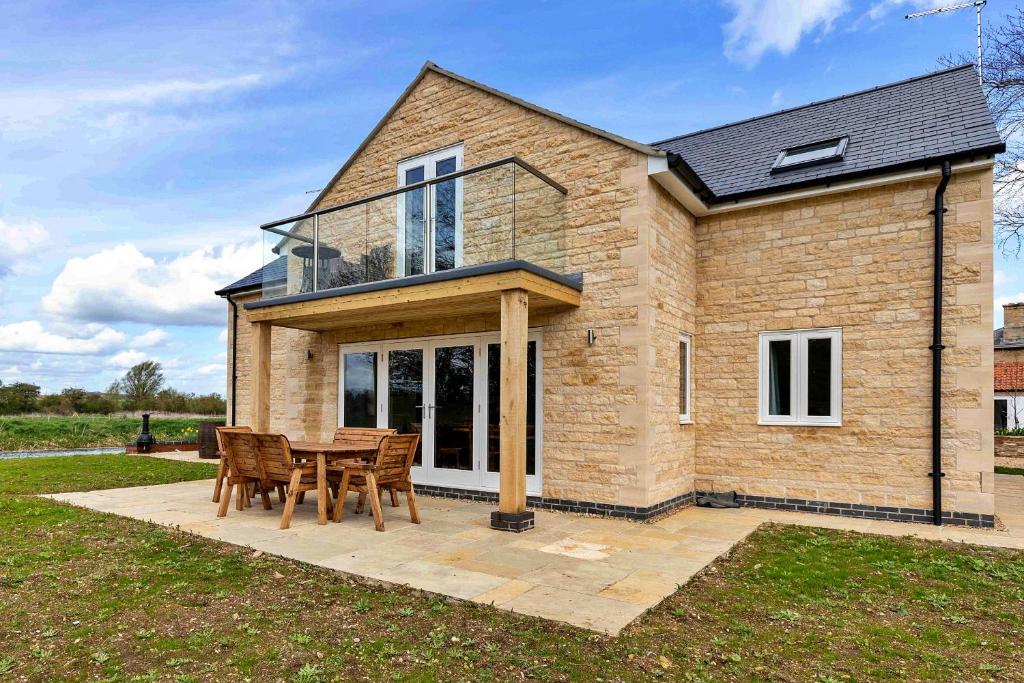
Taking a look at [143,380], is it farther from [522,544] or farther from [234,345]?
[522,544]

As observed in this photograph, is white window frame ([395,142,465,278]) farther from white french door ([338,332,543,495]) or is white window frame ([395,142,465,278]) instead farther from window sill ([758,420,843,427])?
window sill ([758,420,843,427])

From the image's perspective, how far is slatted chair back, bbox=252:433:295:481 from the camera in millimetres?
6440

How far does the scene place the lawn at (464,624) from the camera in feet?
10.1

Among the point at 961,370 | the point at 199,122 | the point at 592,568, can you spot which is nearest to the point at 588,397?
the point at 592,568

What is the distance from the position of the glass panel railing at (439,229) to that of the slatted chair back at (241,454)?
8.45 ft

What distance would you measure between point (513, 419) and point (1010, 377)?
2239cm

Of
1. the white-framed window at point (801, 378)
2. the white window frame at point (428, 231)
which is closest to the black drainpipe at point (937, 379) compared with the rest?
the white-framed window at point (801, 378)

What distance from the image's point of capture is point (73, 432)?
60.1 feet

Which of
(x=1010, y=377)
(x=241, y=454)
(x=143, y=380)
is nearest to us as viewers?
(x=241, y=454)

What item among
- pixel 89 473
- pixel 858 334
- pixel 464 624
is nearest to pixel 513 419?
pixel 464 624

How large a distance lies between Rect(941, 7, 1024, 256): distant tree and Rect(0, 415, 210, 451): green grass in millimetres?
21871

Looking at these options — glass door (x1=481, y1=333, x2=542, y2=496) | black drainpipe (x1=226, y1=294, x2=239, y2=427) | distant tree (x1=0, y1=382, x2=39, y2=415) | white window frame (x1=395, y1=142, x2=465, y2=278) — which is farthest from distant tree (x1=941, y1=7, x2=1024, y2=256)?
distant tree (x1=0, y1=382, x2=39, y2=415)

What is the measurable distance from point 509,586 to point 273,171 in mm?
10276

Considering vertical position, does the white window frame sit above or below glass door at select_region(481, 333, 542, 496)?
above
